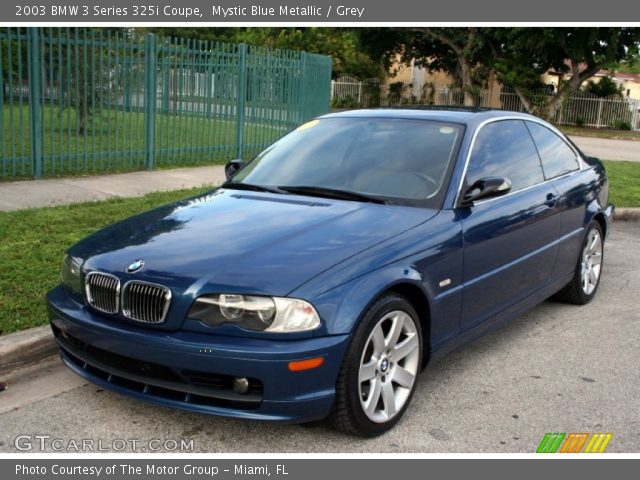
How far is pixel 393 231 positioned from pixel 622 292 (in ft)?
11.6

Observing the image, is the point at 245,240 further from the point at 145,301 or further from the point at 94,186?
the point at 94,186

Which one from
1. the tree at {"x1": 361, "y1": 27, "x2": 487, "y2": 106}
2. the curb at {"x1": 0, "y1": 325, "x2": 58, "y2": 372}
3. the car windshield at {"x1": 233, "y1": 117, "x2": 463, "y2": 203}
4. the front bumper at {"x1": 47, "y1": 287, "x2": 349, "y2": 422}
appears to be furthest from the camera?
the tree at {"x1": 361, "y1": 27, "x2": 487, "y2": 106}

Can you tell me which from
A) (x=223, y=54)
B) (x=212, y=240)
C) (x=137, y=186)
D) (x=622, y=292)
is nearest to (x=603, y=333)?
(x=622, y=292)

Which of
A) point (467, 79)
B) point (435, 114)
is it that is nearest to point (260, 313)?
point (435, 114)

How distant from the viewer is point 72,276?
12.5 ft

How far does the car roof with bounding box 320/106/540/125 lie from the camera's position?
186 inches

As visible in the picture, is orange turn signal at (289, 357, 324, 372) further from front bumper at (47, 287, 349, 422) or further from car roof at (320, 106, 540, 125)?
car roof at (320, 106, 540, 125)

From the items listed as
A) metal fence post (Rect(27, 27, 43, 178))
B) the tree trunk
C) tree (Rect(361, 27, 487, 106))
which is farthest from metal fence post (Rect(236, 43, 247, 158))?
the tree trunk

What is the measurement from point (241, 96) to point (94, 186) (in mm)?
4615

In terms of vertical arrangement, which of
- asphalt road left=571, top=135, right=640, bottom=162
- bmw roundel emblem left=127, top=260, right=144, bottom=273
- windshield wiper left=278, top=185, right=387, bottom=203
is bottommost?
asphalt road left=571, top=135, right=640, bottom=162

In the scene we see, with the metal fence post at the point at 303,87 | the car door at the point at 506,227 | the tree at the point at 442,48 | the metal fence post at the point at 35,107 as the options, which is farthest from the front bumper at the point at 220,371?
the tree at the point at 442,48

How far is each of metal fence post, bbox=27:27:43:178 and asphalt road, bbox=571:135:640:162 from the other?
569 inches

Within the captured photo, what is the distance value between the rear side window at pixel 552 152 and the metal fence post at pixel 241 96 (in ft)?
27.7

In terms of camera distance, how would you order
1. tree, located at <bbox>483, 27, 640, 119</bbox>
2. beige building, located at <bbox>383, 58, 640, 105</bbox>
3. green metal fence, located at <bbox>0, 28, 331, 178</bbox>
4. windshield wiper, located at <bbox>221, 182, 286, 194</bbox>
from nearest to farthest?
windshield wiper, located at <bbox>221, 182, 286, 194</bbox> → green metal fence, located at <bbox>0, 28, 331, 178</bbox> → tree, located at <bbox>483, 27, 640, 119</bbox> → beige building, located at <bbox>383, 58, 640, 105</bbox>
